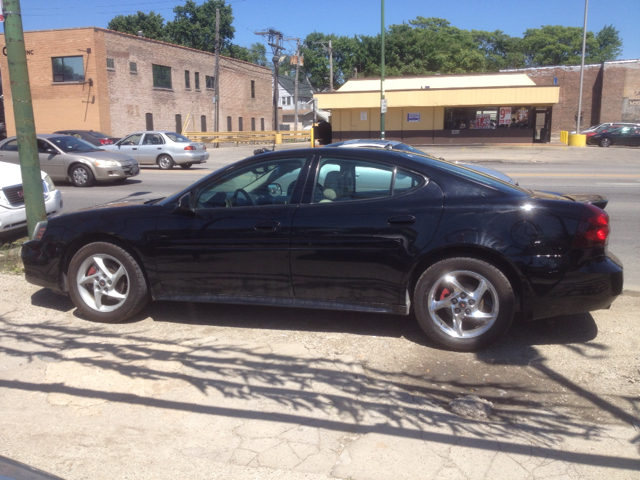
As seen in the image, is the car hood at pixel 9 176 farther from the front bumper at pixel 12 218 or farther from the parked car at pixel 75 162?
the parked car at pixel 75 162

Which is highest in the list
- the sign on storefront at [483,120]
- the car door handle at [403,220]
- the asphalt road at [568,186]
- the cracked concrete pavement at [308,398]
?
the sign on storefront at [483,120]

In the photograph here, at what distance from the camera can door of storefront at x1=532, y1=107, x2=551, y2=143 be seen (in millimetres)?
35156

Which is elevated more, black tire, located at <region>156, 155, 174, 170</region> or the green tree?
the green tree

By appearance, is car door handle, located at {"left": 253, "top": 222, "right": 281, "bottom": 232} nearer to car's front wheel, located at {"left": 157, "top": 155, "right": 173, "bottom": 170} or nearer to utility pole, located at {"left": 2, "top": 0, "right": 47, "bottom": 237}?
utility pole, located at {"left": 2, "top": 0, "right": 47, "bottom": 237}

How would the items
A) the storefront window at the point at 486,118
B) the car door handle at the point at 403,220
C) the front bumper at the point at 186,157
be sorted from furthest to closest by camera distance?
the storefront window at the point at 486,118 → the front bumper at the point at 186,157 → the car door handle at the point at 403,220

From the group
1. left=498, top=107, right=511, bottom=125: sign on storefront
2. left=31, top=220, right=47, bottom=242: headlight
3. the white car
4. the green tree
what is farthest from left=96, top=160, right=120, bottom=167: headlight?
the green tree

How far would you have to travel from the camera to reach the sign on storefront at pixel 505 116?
3553 centimetres

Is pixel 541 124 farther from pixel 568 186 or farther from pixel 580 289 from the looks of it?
pixel 580 289

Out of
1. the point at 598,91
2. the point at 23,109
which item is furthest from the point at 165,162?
the point at 598,91

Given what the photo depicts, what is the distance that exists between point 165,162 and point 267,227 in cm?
1854

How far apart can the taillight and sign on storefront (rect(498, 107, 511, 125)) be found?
109 ft

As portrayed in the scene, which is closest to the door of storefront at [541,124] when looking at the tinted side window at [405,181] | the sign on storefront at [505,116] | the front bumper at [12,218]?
the sign on storefront at [505,116]

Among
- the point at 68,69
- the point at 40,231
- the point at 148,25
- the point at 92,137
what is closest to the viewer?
the point at 40,231

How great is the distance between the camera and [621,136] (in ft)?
113
